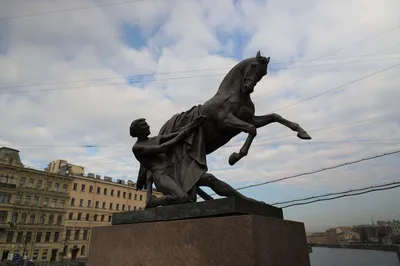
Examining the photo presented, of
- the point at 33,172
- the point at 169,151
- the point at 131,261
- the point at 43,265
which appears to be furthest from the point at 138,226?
the point at 33,172

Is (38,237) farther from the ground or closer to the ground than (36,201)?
closer to the ground

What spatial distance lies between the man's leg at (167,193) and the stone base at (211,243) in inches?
15.6

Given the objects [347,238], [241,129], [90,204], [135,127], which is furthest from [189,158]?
[90,204]

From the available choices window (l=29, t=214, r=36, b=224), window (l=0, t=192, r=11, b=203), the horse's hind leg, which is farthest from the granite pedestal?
window (l=29, t=214, r=36, b=224)

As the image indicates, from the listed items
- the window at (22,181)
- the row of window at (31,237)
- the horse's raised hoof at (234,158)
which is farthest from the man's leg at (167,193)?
the window at (22,181)

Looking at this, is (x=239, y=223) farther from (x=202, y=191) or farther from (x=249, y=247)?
(x=202, y=191)

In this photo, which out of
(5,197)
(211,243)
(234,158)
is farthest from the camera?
(5,197)

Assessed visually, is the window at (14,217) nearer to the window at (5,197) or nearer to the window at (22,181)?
the window at (5,197)

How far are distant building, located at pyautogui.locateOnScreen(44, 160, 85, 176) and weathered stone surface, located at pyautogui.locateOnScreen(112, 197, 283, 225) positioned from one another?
2076 inches

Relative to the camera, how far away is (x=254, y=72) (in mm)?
4625

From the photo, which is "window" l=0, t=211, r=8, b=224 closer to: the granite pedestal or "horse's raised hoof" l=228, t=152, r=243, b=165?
the granite pedestal

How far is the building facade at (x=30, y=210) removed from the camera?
4169 cm

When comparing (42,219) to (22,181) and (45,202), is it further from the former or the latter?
(22,181)

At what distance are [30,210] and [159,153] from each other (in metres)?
48.6
